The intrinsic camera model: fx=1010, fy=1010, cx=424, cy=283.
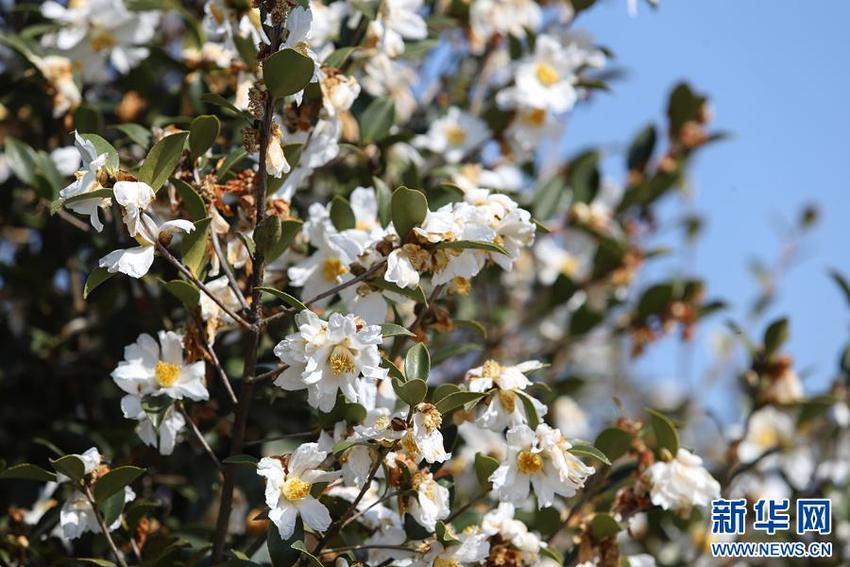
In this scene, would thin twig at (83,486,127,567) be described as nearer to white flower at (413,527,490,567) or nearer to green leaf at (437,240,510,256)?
white flower at (413,527,490,567)

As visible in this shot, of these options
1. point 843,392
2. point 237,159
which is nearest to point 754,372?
point 843,392

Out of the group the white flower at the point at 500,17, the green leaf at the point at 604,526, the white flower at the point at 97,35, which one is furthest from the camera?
the white flower at the point at 500,17

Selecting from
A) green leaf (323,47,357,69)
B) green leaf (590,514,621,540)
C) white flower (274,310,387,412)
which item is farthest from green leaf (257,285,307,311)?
green leaf (590,514,621,540)

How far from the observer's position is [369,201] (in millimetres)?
1610

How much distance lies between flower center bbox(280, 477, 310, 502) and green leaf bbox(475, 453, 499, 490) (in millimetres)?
264

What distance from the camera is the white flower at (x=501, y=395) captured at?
1.33m

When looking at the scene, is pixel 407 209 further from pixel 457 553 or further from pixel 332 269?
pixel 457 553

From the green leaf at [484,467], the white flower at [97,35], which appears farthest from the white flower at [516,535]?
the white flower at [97,35]

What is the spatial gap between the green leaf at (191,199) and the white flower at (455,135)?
2.94 feet

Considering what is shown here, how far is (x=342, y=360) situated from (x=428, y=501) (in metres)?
0.23

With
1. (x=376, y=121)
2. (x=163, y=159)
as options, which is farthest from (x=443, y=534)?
(x=376, y=121)

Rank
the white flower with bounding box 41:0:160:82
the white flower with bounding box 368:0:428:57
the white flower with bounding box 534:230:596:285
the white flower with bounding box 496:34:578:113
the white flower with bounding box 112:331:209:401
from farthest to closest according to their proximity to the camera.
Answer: the white flower with bounding box 534:230:596:285
the white flower with bounding box 496:34:578:113
the white flower with bounding box 41:0:160:82
the white flower with bounding box 368:0:428:57
the white flower with bounding box 112:331:209:401

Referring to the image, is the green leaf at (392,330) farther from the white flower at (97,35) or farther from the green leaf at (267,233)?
the white flower at (97,35)

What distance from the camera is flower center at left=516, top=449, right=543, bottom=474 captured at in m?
1.35
